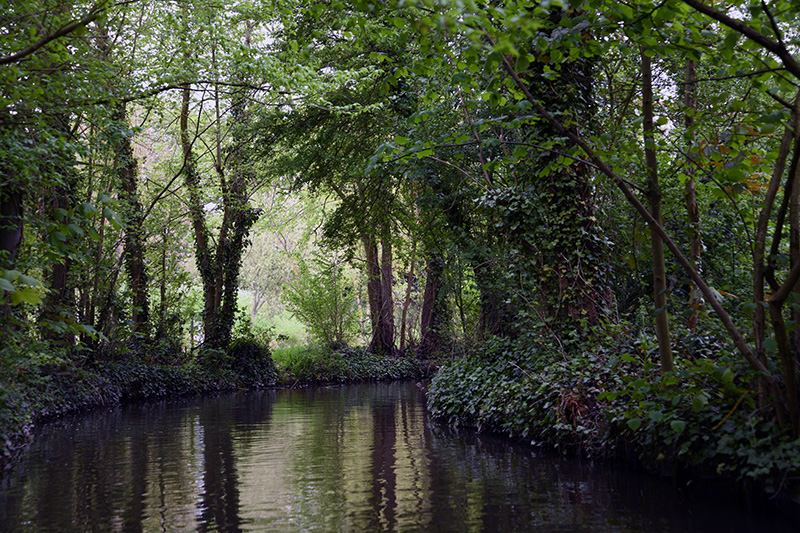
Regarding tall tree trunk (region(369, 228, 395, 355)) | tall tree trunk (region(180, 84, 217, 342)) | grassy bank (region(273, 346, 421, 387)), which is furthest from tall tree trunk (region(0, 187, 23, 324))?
tall tree trunk (region(369, 228, 395, 355))

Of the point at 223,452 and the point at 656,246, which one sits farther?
the point at 223,452

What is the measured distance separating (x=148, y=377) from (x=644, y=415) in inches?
544

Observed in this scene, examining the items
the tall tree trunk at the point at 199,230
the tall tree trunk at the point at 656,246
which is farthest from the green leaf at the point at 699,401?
the tall tree trunk at the point at 199,230

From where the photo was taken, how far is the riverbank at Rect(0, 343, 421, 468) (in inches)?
335

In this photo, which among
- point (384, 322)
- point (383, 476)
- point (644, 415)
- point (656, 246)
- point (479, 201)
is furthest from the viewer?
point (384, 322)

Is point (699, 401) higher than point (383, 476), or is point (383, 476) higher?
point (699, 401)

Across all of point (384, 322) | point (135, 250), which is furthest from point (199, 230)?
point (384, 322)

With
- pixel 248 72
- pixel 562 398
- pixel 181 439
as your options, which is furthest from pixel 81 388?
pixel 562 398

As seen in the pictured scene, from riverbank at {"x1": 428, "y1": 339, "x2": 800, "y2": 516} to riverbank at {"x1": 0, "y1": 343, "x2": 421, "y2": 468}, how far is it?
231 inches

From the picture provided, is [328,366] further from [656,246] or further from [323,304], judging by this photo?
[656,246]

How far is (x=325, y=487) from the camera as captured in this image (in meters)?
5.82

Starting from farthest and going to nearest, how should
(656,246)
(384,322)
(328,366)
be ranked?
(384,322), (328,366), (656,246)

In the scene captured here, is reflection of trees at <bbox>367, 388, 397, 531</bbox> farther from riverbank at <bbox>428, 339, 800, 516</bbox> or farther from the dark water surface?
riverbank at <bbox>428, 339, 800, 516</bbox>

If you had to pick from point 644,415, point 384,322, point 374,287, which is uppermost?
point 374,287
